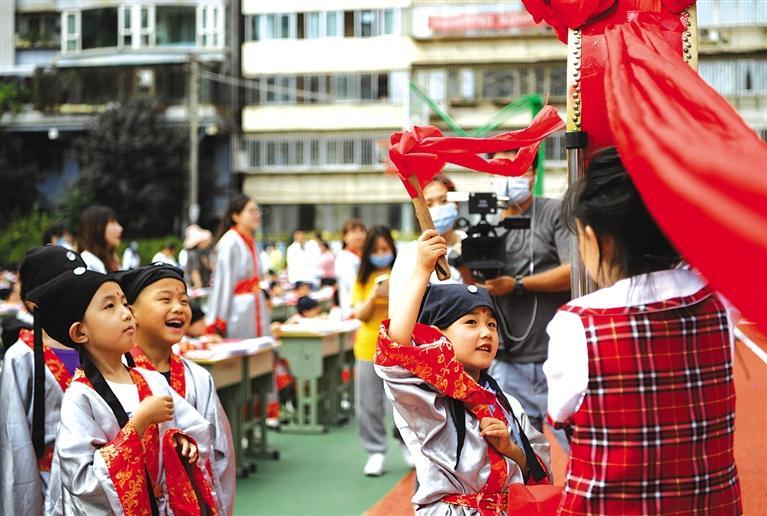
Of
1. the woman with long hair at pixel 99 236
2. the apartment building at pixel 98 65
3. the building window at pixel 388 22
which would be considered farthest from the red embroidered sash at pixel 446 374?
the apartment building at pixel 98 65

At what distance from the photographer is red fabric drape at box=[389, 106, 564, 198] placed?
10.5 ft

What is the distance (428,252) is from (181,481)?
45.8 inches

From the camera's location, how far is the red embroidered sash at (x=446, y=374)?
3.02m

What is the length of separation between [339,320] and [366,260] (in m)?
2.61

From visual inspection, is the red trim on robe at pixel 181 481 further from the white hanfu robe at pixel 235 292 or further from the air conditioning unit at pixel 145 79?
the air conditioning unit at pixel 145 79

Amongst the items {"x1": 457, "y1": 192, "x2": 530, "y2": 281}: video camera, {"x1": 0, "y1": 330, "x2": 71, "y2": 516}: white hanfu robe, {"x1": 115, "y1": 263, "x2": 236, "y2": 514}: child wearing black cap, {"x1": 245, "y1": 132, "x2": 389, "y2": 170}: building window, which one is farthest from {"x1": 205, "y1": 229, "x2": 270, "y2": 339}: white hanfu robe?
{"x1": 245, "y1": 132, "x2": 389, "y2": 170}: building window

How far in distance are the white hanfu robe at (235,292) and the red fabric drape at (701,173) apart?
5.82 m

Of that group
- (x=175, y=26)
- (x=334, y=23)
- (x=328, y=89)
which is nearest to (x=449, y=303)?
(x=328, y=89)

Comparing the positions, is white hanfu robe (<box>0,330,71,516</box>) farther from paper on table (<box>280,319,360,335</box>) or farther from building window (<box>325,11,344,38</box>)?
building window (<box>325,11,344,38</box>)

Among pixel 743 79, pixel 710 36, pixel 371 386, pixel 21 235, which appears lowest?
pixel 21 235

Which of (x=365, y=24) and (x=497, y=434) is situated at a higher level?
(x=365, y=24)

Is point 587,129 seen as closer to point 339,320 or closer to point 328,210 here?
point 339,320

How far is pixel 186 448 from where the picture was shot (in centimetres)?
349

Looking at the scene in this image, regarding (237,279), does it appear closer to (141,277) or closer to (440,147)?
(141,277)
